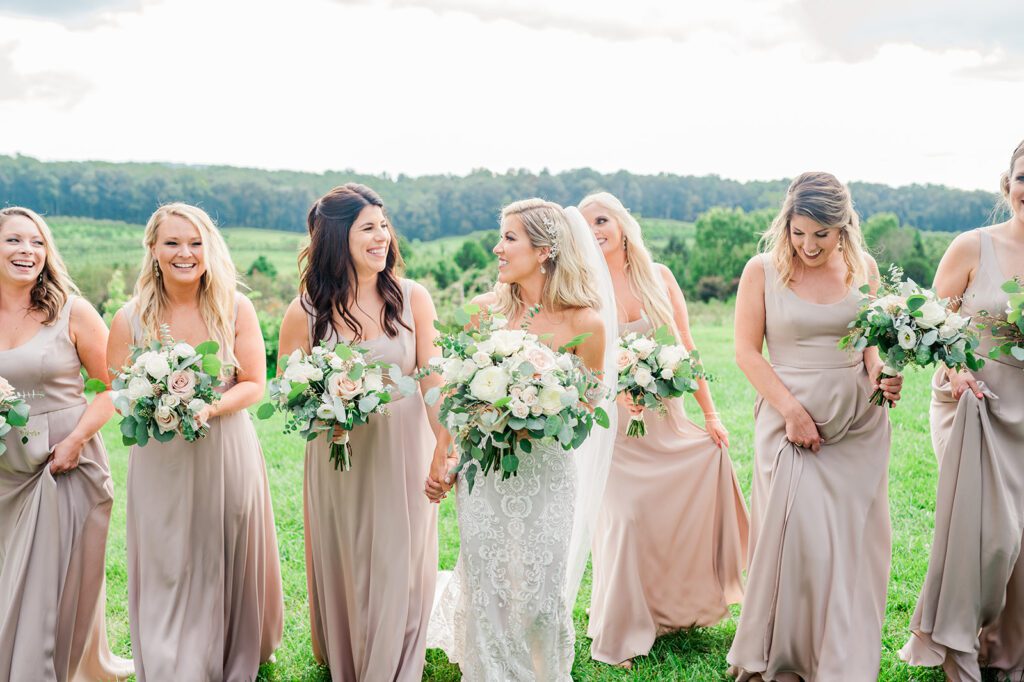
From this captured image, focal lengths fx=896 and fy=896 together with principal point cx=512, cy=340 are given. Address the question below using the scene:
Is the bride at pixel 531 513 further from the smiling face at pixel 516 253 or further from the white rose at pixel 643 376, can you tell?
the white rose at pixel 643 376

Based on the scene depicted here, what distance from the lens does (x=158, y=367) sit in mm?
4625

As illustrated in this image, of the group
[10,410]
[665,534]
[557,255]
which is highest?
[557,255]

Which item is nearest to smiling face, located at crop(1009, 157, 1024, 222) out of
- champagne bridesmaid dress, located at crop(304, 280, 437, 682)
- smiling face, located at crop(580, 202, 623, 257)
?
smiling face, located at crop(580, 202, 623, 257)

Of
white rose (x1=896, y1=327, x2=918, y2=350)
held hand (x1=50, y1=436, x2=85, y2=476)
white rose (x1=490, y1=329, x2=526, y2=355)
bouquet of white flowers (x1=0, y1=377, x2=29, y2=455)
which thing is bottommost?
held hand (x1=50, y1=436, x2=85, y2=476)

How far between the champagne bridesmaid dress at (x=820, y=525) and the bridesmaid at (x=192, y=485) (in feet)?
10.1

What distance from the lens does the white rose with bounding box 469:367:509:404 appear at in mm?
4227

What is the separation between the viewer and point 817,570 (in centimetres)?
522

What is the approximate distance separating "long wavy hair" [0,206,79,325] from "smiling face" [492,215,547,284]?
107 inches

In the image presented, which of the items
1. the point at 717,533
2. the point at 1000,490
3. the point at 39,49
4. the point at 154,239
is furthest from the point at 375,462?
the point at 39,49

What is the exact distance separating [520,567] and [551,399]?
1.09m

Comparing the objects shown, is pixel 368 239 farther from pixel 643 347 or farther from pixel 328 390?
pixel 643 347

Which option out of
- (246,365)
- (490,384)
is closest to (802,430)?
(490,384)

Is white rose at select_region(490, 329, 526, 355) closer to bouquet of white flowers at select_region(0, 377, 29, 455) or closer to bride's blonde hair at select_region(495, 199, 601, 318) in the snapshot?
bride's blonde hair at select_region(495, 199, 601, 318)

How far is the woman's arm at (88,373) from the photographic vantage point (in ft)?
17.4
